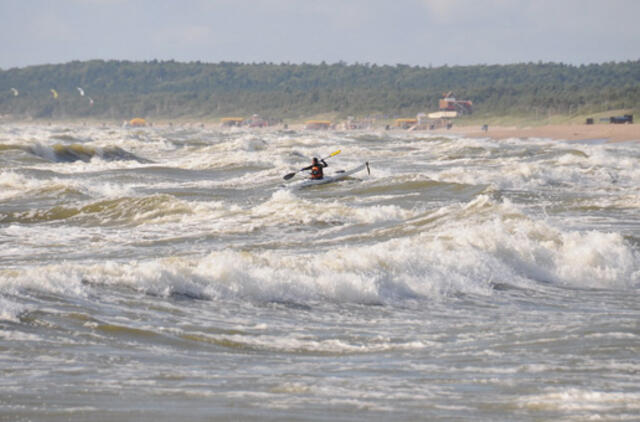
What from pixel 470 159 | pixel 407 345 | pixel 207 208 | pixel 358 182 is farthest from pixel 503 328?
pixel 470 159

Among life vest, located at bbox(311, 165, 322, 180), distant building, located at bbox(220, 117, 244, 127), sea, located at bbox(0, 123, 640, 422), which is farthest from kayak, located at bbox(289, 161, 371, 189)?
distant building, located at bbox(220, 117, 244, 127)

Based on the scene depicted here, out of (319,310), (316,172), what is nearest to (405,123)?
(316,172)

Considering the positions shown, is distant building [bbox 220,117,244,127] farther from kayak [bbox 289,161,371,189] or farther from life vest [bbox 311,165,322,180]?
life vest [bbox 311,165,322,180]

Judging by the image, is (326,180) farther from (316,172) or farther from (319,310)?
(319,310)

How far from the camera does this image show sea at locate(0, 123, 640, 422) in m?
7.43

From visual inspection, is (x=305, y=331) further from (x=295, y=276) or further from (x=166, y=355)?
(x=295, y=276)

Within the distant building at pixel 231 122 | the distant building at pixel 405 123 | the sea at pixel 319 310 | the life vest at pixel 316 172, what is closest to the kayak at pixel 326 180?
the life vest at pixel 316 172

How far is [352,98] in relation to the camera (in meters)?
186

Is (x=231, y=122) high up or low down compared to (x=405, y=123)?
up

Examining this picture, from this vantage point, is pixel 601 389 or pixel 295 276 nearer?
pixel 601 389

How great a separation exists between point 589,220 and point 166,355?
1335 centimetres

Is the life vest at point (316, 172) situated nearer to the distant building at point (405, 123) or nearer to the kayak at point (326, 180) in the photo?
the kayak at point (326, 180)

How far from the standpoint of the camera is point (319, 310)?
38.6 ft

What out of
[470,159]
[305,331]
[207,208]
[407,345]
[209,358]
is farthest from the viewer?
[470,159]
